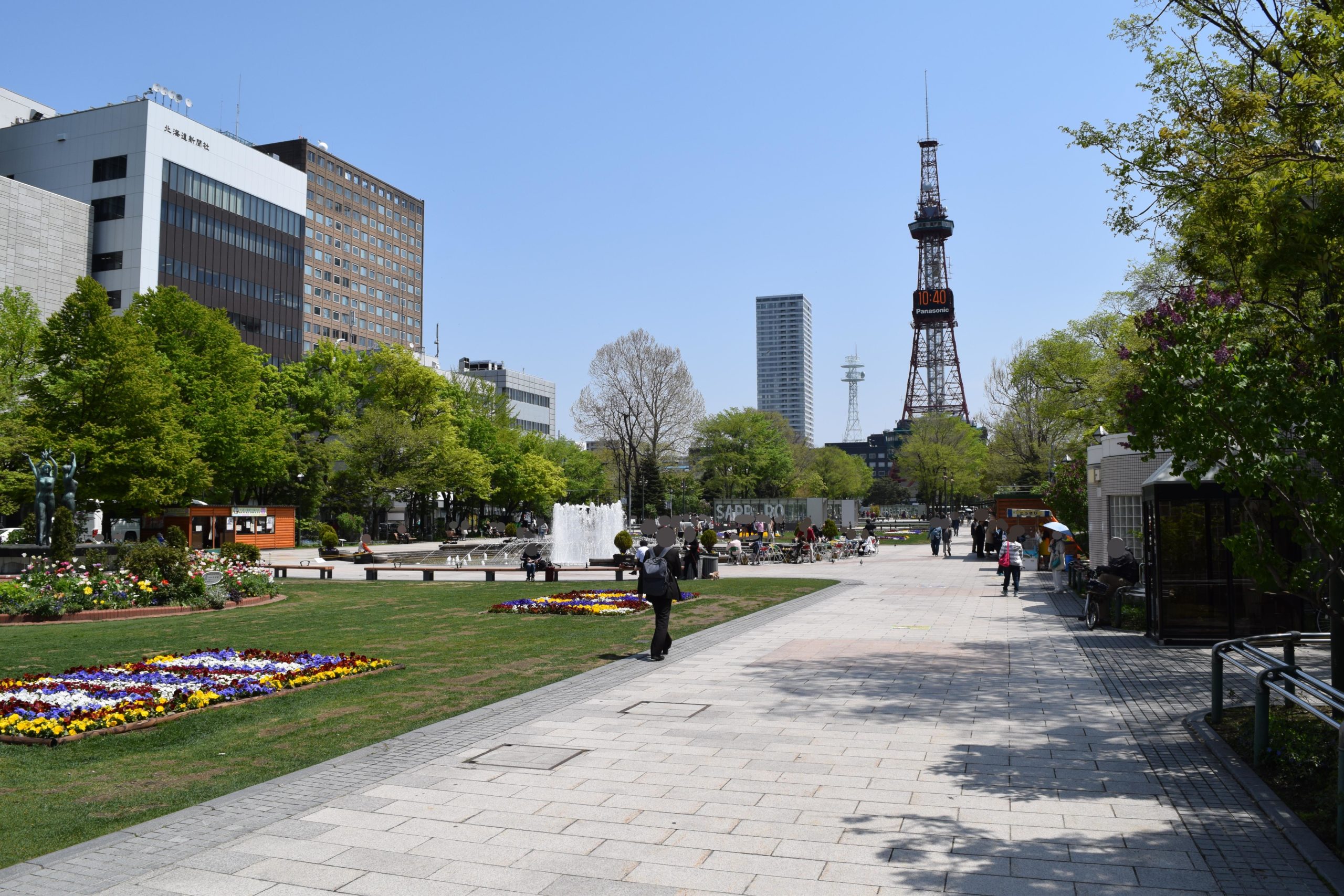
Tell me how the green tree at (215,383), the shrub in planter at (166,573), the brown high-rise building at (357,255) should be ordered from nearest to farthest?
the shrub in planter at (166,573) < the green tree at (215,383) < the brown high-rise building at (357,255)

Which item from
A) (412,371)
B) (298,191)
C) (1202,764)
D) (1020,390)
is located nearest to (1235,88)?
(1202,764)

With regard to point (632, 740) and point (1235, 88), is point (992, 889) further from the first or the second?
point (1235, 88)

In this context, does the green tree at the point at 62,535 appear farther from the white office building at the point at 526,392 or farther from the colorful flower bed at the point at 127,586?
the white office building at the point at 526,392

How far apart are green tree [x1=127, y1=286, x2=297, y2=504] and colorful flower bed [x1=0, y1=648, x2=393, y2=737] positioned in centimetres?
3357

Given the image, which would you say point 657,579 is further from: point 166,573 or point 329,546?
point 329,546

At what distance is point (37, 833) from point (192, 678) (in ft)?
17.0

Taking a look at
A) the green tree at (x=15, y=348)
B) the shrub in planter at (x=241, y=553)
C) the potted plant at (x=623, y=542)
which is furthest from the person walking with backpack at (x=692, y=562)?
the green tree at (x=15, y=348)

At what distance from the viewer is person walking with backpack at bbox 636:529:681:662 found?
1259 cm

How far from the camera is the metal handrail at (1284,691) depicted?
5.50 meters

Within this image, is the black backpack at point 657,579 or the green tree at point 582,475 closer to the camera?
the black backpack at point 657,579

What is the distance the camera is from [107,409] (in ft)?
118

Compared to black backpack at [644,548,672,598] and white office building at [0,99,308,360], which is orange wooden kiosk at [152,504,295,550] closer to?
white office building at [0,99,308,360]

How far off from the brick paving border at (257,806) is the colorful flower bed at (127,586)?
12.7 metres

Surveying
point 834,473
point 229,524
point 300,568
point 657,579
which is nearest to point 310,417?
point 229,524
